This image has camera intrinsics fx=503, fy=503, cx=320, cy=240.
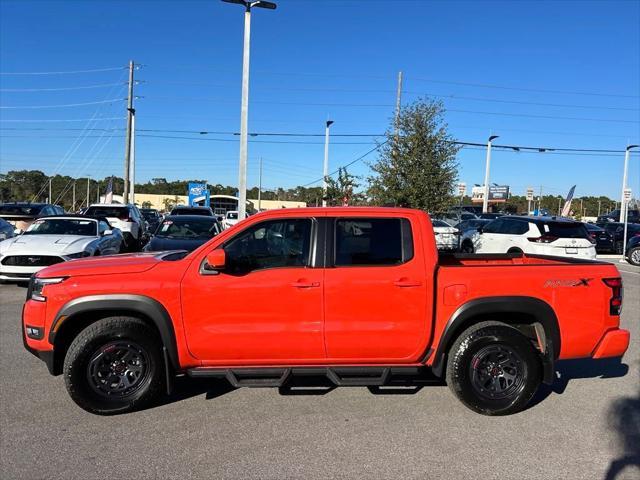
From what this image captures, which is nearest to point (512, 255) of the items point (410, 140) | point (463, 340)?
point (463, 340)

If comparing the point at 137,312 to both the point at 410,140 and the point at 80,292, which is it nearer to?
the point at 80,292

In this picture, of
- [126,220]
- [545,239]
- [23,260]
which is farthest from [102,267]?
[126,220]

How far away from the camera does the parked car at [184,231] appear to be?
10273 millimetres

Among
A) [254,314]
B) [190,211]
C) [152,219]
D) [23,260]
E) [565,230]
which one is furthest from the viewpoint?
[152,219]

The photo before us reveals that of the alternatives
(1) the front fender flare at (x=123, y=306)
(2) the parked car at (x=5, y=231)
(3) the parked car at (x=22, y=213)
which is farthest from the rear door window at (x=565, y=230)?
(3) the parked car at (x=22, y=213)

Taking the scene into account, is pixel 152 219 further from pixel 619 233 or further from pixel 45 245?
pixel 619 233

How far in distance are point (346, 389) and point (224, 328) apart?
1500 millimetres

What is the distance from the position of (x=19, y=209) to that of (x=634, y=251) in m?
22.7

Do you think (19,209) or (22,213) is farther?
(19,209)

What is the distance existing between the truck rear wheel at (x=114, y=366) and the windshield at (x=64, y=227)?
7.67 metres

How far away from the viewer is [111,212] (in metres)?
18.0

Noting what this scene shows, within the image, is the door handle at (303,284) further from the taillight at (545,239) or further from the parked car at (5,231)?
the parked car at (5,231)

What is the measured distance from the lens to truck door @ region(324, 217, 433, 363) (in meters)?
4.24

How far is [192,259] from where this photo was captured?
4270 millimetres
